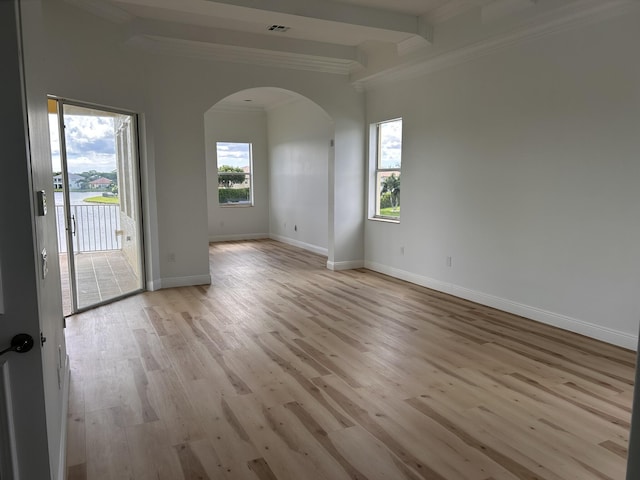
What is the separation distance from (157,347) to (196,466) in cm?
181

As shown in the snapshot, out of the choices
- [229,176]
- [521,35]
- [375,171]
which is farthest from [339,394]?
[229,176]

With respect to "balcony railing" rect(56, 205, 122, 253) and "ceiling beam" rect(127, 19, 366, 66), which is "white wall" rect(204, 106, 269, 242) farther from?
"balcony railing" rect(56, 205, 122, 253)

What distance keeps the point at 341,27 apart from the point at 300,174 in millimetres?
4367

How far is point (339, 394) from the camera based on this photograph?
3.04m

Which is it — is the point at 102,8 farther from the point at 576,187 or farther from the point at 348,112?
the point at 576,187

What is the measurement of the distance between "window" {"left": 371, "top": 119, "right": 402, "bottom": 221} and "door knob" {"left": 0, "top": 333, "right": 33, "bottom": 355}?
563 cm

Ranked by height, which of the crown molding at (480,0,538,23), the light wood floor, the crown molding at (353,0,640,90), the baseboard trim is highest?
the crown molding at (480,0,538,23)

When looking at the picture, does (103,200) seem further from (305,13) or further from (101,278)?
(305,13)

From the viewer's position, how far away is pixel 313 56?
20.2ft

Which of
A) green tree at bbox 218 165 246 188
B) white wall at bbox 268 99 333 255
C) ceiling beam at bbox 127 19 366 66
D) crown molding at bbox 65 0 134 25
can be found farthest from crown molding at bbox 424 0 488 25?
green tree at bbox 218 165 246 188

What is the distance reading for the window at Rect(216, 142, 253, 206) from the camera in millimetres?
10406

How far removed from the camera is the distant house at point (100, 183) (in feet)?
16.5

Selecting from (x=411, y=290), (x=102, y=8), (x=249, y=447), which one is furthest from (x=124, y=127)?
(x=249, y=447)

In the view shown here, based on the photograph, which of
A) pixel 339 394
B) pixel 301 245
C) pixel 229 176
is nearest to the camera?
pixel 339 394
